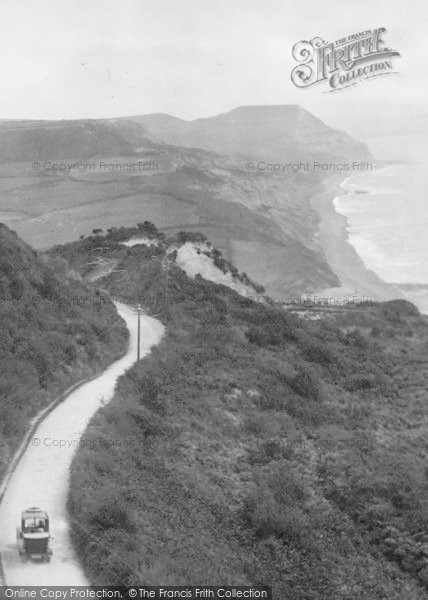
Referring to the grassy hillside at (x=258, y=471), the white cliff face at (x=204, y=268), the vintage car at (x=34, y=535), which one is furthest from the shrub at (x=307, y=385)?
the white cliff face at (x=204, y=268)

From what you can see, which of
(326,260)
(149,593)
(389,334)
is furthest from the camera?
(326,260)

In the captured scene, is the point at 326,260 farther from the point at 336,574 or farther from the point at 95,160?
the point at 336,574

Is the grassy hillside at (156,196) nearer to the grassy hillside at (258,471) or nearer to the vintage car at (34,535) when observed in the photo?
the grassy hillside at (258,471)

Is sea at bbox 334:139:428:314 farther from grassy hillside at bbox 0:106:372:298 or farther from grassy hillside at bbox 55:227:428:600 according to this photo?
grassy hillside at bbox 55:227:428:600

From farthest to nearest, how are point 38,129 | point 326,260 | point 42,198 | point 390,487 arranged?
point 38,129 < point 42,198 < point 326,260 < point 390,487

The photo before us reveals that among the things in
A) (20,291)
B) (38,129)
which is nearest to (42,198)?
(38,129)

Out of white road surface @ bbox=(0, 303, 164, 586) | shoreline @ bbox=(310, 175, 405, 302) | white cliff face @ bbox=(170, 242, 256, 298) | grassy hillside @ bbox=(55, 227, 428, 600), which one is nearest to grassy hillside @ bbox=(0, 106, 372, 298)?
shoreline @ bbox=(310, 175, 405, 302)

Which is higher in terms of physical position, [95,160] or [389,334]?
[95,160]
